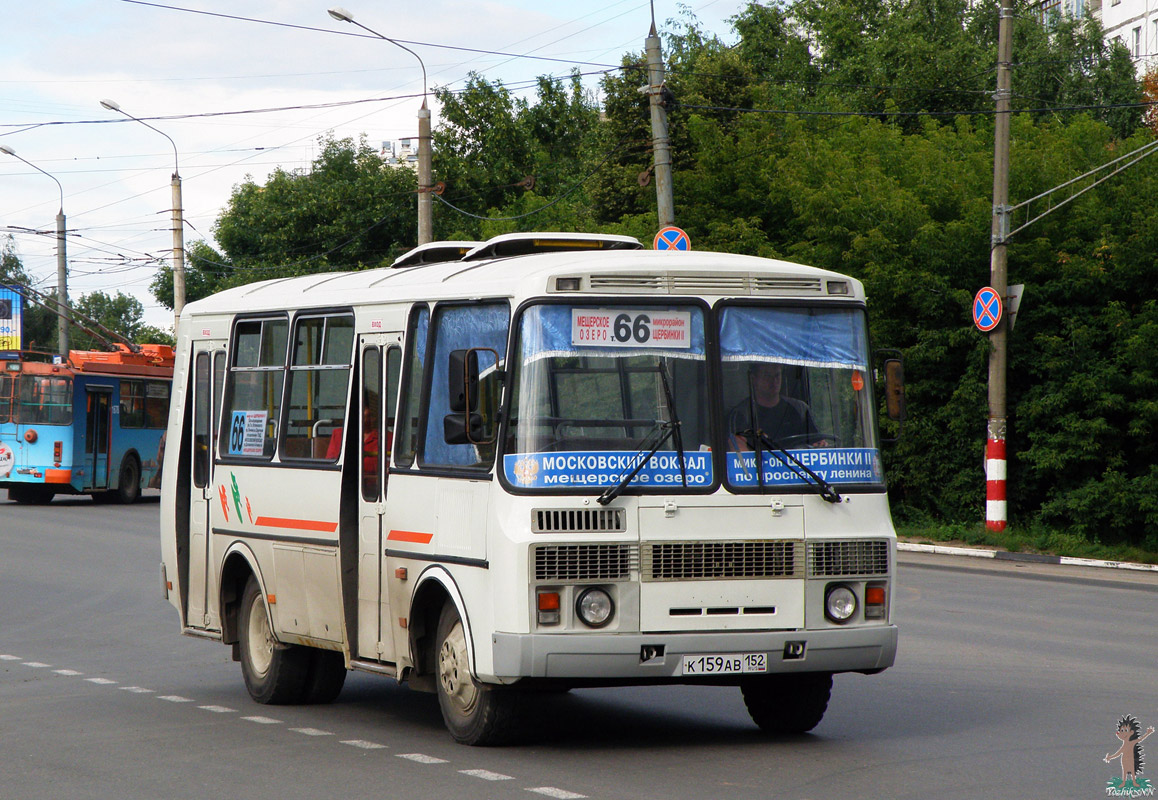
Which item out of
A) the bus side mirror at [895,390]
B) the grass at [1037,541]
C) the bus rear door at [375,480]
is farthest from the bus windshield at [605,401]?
the grass at [1037,541]

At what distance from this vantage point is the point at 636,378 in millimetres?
8391

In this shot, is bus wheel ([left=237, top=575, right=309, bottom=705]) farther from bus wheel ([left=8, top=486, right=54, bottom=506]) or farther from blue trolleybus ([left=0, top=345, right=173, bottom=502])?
bus wheel ([left=8, top=486, right=54, bottom=506])

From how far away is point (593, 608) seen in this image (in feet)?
26.6

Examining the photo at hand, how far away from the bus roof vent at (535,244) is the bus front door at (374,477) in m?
0.94

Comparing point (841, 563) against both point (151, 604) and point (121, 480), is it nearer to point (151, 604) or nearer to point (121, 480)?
point (151, 604)

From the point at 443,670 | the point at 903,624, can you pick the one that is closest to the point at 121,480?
the point at 903,624

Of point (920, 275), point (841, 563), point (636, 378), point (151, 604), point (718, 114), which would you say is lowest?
point (151, 604)

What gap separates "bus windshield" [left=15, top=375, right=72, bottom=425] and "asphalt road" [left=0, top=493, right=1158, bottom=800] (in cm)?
1817

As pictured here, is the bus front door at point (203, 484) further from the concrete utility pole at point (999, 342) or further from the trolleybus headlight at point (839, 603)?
the concrete utility pole at point (999, 342)

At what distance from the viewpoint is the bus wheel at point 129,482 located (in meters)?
34.3

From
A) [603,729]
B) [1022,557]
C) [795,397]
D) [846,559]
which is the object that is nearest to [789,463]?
[795,397]

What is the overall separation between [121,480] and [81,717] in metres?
25.2

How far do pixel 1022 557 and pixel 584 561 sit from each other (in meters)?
16.2

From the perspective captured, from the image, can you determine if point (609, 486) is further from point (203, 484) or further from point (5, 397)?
point (5, 397)
